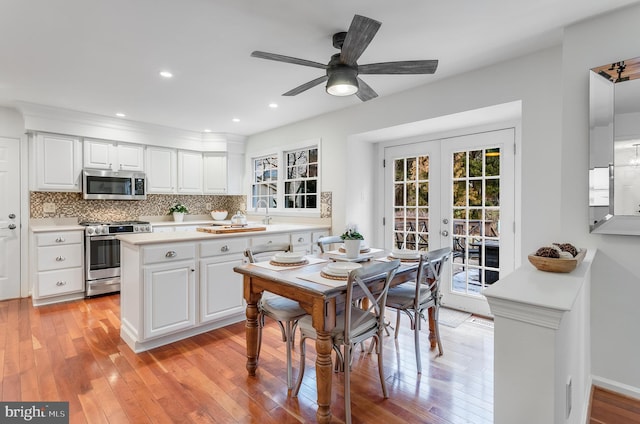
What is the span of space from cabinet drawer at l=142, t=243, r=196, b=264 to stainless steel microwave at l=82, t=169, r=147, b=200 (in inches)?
97.6

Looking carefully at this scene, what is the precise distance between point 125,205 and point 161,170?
778 mm

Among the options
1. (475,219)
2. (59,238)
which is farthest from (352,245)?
(59,238)

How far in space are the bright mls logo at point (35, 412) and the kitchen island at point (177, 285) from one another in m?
0.72

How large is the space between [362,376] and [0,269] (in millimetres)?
4701

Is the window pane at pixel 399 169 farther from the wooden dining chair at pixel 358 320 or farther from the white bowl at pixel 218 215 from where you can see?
the white bowl at pixel 218 215

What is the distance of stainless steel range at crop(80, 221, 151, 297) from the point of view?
4.13 metres

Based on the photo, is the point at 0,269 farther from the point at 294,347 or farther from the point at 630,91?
the point at 630,91

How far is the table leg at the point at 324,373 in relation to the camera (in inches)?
68.8

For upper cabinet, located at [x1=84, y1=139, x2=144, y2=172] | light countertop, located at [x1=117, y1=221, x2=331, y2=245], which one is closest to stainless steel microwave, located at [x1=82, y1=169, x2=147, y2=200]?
upper cabinet, located at [x1=84, y1=139, x2=144, y2=172]

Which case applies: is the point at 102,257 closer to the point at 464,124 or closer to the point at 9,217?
the point at 9,217

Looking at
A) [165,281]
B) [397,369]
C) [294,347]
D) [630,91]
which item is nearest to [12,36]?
[165,281]

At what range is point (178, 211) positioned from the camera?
5.43 m

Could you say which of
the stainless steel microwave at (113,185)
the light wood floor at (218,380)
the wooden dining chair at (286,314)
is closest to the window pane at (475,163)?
the light wood floor at (218,380)

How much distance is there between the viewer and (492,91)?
2799 mm
